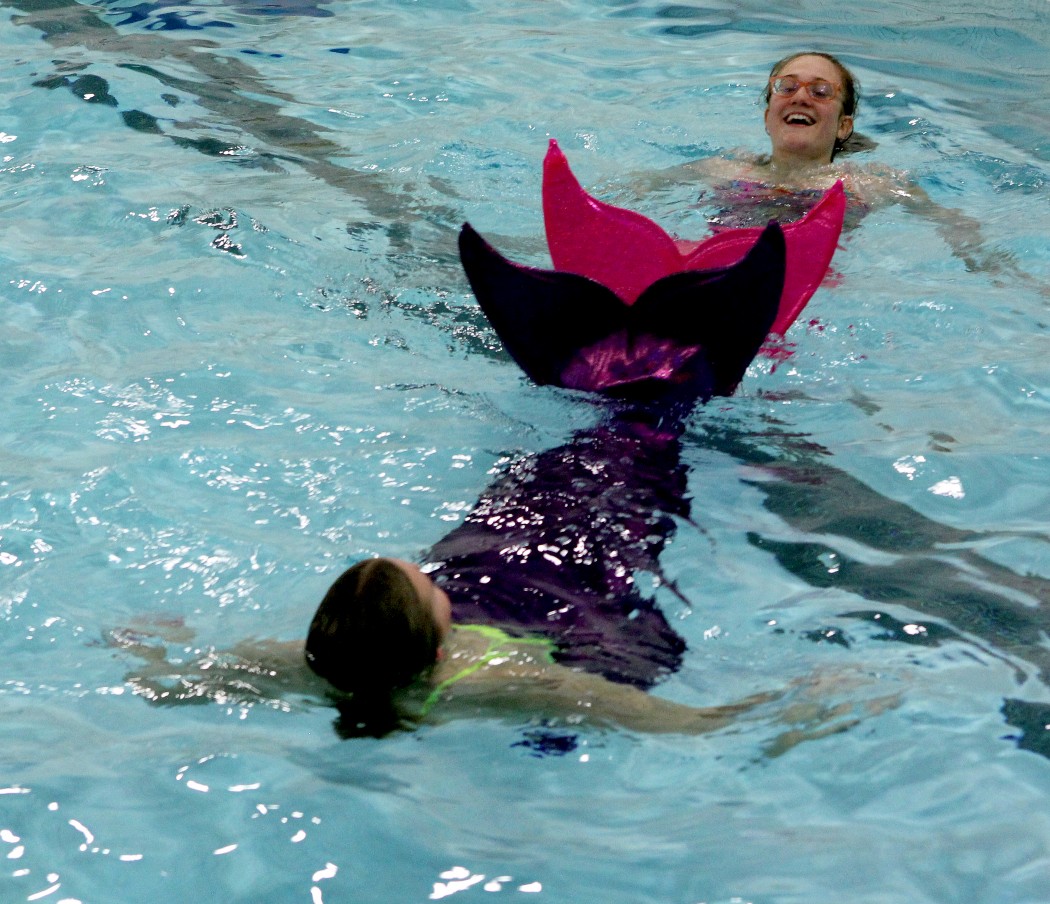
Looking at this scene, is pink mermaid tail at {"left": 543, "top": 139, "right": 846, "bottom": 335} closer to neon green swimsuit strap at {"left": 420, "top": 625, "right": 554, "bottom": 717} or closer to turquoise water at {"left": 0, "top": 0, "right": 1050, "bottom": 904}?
turquoise water at {"left": 0, "top": 0, "right": 1050, "bottom": 904}

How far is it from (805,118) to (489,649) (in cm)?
303

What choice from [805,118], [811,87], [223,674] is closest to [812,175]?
[805,118]

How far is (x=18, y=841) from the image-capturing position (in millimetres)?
1984

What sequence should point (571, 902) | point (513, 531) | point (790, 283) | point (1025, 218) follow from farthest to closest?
point (1025, 218) < point (790, 283) < point (513, 531) < point (571, 902)

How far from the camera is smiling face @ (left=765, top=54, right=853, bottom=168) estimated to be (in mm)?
4551

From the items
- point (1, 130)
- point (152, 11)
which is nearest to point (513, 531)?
A: point (1, 130)

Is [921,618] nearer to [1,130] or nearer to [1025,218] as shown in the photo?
[1025,218]

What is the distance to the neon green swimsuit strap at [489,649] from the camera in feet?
6.93

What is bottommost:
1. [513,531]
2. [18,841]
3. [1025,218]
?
[18,841]

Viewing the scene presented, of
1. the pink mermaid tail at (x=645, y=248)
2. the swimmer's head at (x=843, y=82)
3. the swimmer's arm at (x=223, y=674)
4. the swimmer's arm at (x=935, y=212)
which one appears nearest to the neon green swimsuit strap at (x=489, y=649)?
the swimmer's arm at (x=223, y=674)

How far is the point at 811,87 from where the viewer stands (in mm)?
4531

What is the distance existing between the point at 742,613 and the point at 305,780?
0.97m

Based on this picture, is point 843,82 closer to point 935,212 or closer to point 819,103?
point 819,103

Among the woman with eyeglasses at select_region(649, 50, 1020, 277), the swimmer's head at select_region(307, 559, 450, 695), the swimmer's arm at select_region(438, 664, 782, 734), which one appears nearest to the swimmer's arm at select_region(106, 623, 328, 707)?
the swimmer's head at select_region(307, 559, 450, 695)
